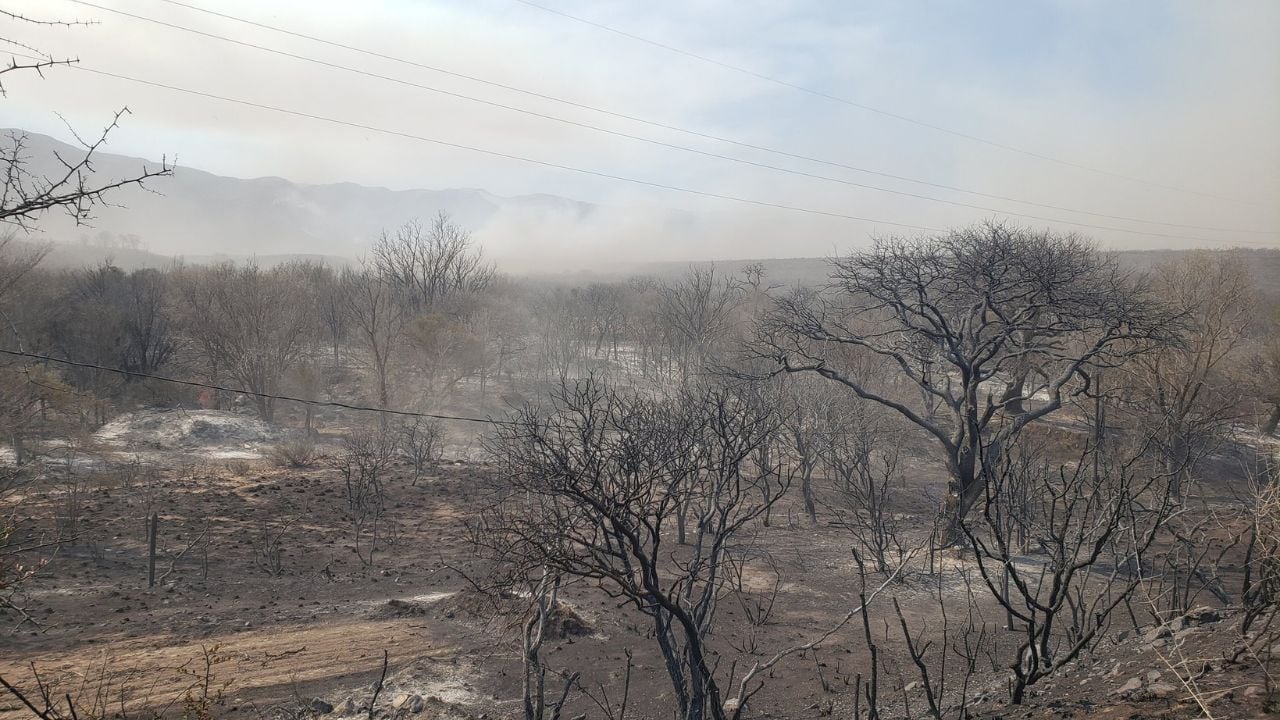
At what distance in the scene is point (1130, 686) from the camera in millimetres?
5422

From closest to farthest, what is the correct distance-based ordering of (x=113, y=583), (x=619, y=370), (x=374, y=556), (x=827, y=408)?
(x=113, y=583)
(x=374, y=556)
(x=827, y=408)
(x=619, y=370)

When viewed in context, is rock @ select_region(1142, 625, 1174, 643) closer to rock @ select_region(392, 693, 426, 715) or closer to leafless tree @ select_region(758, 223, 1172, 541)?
leafless tree @ select_region(758, 223, 1172, 541)

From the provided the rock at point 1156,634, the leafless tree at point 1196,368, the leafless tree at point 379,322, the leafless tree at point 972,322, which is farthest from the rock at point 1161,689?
the leafless tree at point 379,322

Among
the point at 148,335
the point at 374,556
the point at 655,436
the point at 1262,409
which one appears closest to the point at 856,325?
the point at 1262,409

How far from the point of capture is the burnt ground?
6227 mm

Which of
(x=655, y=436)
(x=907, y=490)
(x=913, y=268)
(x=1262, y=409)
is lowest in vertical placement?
(x=907, y=490)

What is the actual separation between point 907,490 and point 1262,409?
1434 centimetres

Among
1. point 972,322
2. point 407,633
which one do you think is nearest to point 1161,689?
point 407,633

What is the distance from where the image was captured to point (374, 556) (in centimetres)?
1496

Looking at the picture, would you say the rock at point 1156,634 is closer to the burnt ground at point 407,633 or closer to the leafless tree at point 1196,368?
the burnt ground at point 407,633

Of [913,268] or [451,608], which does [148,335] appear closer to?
[451,608]

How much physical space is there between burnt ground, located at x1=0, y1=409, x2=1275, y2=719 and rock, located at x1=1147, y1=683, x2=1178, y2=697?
0.09 feet

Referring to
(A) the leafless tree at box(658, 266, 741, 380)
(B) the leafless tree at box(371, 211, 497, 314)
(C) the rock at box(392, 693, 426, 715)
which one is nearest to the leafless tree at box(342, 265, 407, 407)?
(B) the leafless tree at box(371, 211, 497, 314)

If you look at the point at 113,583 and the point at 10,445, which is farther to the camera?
the point at 10,445
